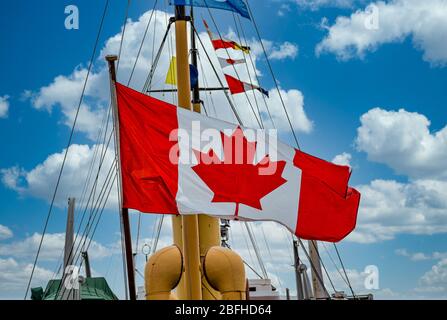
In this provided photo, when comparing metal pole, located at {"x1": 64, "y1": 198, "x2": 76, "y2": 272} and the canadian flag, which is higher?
metal pole, located at {"x1": 64, "y1": 198, "x2": 76, "y2": 272}

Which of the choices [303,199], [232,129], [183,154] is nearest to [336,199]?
[303,199]

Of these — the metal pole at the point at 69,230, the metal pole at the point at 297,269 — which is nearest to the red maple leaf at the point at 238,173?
the metal pole at the point at 69,230

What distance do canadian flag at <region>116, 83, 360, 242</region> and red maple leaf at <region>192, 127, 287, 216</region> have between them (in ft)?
0.06

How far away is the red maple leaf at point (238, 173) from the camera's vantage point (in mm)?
11089

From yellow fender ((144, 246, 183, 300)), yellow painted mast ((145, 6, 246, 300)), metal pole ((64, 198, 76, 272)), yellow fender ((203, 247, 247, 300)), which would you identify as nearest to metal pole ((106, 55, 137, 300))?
yellow painted mast ((145, 6, 246, 300))

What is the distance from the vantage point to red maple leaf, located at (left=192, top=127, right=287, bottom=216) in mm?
11089

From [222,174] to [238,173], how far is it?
34 centimetres

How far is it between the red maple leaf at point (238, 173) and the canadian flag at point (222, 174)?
0.06 ft

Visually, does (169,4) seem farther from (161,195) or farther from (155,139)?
(161,195)

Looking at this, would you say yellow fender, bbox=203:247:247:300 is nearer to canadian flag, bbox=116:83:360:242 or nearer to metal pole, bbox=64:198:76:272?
canadian flag, bbox=116:83:360:242

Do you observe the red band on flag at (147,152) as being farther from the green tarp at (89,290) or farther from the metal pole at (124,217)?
the green tarp at (89,290)
